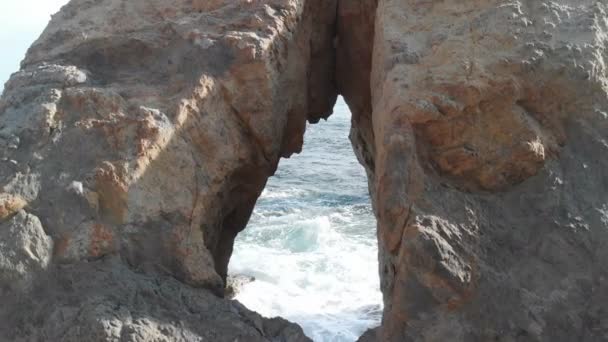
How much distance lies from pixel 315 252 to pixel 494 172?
7.67 meters

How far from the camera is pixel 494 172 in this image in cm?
346

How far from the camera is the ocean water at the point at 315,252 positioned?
7883 millimetres

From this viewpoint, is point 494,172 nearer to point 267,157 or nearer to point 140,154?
point 267,157

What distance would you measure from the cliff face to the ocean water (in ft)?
11.3

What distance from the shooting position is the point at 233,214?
467 centimetres

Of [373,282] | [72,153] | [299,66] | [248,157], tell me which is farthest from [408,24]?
[373,282]

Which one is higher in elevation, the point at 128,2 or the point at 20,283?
the point at 128,2

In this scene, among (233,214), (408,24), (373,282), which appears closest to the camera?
(408,24)

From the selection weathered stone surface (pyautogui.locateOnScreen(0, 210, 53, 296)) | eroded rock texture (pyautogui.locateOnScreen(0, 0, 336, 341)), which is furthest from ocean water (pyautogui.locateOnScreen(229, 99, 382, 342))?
weathered stone surface (pyautogui.locateOnScreen(0, 210, 53, 296))

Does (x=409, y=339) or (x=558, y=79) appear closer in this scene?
(x=409, y=339)

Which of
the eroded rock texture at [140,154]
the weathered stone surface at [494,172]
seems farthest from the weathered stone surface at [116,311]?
the weathered stone surface at [494,172]

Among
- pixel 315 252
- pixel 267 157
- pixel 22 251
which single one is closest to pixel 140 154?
pixel 22 251

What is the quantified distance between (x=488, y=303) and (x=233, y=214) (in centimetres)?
199

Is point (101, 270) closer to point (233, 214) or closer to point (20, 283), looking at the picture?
point (20, 283)
